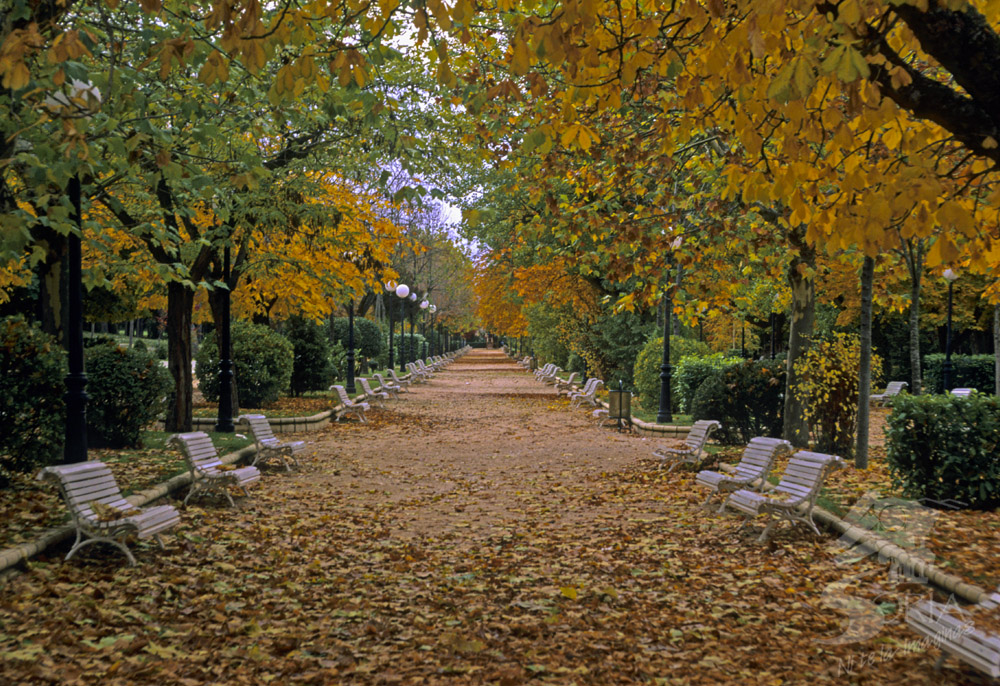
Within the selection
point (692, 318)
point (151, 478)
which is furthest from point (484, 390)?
point (151, 478)

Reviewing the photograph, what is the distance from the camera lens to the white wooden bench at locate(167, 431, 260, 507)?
9594mm

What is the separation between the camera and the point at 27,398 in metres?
9.02

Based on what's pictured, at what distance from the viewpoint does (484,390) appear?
33.6 metres

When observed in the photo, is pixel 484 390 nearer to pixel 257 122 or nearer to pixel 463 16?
pixel 257 122

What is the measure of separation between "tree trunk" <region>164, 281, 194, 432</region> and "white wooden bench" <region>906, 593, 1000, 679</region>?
13.1 meters

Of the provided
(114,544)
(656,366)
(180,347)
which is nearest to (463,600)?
(114,544)

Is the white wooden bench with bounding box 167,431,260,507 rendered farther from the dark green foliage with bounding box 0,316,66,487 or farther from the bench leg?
the bench leg

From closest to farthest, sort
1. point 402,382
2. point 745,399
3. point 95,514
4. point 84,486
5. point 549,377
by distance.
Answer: point 95,514 → point 84,486 → point 745,399 → point 402,382 → point 549,377

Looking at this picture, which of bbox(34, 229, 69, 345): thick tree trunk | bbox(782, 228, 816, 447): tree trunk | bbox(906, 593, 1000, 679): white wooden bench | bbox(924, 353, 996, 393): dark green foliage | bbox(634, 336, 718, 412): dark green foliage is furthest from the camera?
bbox(924, 353, 996, 393): dark green foliage

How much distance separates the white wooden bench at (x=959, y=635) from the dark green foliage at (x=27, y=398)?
8.76 meters

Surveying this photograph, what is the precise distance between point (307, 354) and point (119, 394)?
11909 millimetres

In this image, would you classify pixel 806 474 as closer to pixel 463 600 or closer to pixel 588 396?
pixel 463 600

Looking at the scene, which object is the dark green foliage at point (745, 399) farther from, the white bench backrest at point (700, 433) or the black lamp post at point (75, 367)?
the black lamp post at point (75, 367)

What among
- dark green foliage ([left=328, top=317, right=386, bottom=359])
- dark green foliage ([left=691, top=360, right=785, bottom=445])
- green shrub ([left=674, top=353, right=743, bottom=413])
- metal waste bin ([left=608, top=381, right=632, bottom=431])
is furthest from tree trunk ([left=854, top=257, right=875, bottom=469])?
dark green foliage ([left=328, top=317, right=386, bottom=359])
